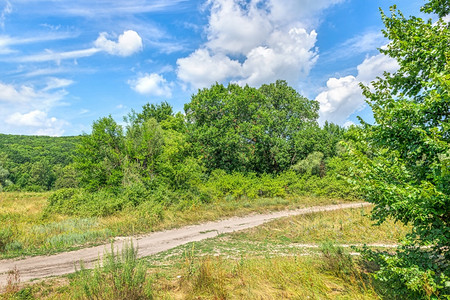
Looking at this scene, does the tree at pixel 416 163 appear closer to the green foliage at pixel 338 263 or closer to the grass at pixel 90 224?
the green foliage at pixel 338 263

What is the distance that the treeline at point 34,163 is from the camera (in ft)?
183

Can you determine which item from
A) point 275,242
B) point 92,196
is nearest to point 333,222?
point 275,242

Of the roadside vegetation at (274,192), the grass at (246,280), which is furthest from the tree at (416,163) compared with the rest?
the grass at (246,280)

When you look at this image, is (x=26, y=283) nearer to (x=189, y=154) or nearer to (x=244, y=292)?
(x=244, y=292)

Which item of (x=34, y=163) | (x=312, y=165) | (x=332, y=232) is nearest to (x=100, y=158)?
(x=332, y=232)

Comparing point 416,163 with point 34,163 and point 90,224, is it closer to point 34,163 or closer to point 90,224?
point 90,224

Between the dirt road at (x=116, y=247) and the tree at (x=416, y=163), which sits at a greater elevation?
the tree at (x=416, y=163)

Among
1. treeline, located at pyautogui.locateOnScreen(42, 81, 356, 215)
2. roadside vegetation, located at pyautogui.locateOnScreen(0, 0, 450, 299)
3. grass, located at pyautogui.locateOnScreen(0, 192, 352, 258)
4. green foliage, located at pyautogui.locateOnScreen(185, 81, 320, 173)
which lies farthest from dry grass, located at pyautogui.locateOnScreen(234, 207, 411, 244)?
green foliage, located at pyautogui.locateOnScreen(185, 81, 320, 173)

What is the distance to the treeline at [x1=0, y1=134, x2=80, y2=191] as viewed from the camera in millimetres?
55706

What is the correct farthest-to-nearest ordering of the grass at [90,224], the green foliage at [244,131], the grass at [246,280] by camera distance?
the green foliage at [244,131]
the grass at [90,224]
the grass at [246,280]

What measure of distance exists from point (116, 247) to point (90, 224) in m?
4.95

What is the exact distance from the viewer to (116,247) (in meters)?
10.7

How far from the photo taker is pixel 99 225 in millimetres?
14195

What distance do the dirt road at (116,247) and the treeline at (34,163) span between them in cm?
4681
